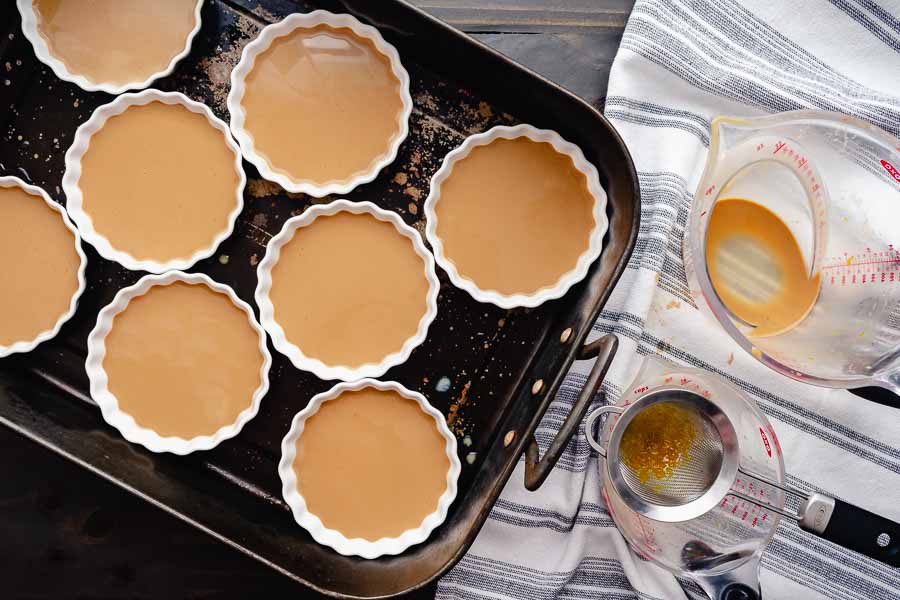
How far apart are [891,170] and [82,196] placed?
164 cm

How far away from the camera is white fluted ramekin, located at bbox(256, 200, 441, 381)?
1.44 metres

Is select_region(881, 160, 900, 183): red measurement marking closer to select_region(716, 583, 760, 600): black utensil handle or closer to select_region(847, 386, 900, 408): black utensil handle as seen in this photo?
select_region(847, 386, 900, 408): black utensil handle

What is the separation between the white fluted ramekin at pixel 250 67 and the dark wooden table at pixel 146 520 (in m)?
0.19

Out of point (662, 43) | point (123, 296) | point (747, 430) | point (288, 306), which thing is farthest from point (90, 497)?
point (662, 43)

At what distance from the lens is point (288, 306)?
146cm

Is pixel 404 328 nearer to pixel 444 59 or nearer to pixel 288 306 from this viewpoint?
pixel 288 306

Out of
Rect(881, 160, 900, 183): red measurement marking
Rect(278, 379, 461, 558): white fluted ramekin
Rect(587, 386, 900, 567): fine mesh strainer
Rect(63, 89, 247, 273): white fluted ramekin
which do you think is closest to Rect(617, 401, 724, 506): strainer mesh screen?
Rect(587, 386, 900, 567): fine mesh strainer

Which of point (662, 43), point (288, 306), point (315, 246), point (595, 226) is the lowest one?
point (288, 306)

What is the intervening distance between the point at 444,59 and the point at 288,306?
60cm

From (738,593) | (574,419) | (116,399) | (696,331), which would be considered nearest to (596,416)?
(574,419)

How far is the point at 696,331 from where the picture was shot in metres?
1.48

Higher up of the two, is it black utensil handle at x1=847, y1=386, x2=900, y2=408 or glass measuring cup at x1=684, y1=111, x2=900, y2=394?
glass measuring cup at x1=684, y1=111, x2=900, y2=394

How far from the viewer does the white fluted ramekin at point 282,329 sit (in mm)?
1437

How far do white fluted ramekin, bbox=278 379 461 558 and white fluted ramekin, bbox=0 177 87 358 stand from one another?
516 millimetres
